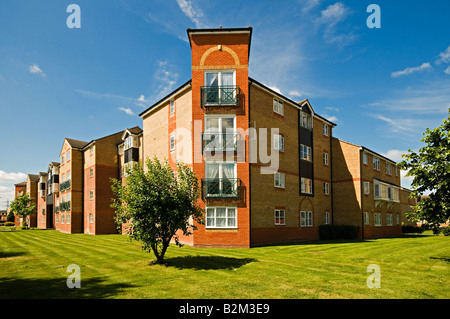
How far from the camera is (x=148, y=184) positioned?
1435 centimetres

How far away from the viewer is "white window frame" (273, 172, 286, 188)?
87.8ft

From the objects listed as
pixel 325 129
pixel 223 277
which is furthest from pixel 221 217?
pixel 325 129

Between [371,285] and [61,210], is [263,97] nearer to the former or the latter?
[371,285]

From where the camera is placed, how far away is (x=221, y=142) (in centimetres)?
2323

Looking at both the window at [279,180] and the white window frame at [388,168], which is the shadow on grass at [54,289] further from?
the white window frame at [388,168]

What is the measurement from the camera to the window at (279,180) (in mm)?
26855

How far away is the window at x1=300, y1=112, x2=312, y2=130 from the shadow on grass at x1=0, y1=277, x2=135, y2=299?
25.3 metres

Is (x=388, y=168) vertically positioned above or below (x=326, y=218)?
above

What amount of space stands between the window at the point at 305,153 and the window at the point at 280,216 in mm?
→ 6649

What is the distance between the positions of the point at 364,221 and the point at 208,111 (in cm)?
2231

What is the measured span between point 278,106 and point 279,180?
6.80 m

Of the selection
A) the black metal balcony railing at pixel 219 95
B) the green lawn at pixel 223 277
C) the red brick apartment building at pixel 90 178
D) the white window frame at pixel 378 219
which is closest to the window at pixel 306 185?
the white window frame at pixel 378 219

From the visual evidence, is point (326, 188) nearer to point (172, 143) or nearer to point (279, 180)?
point (279, 180)
